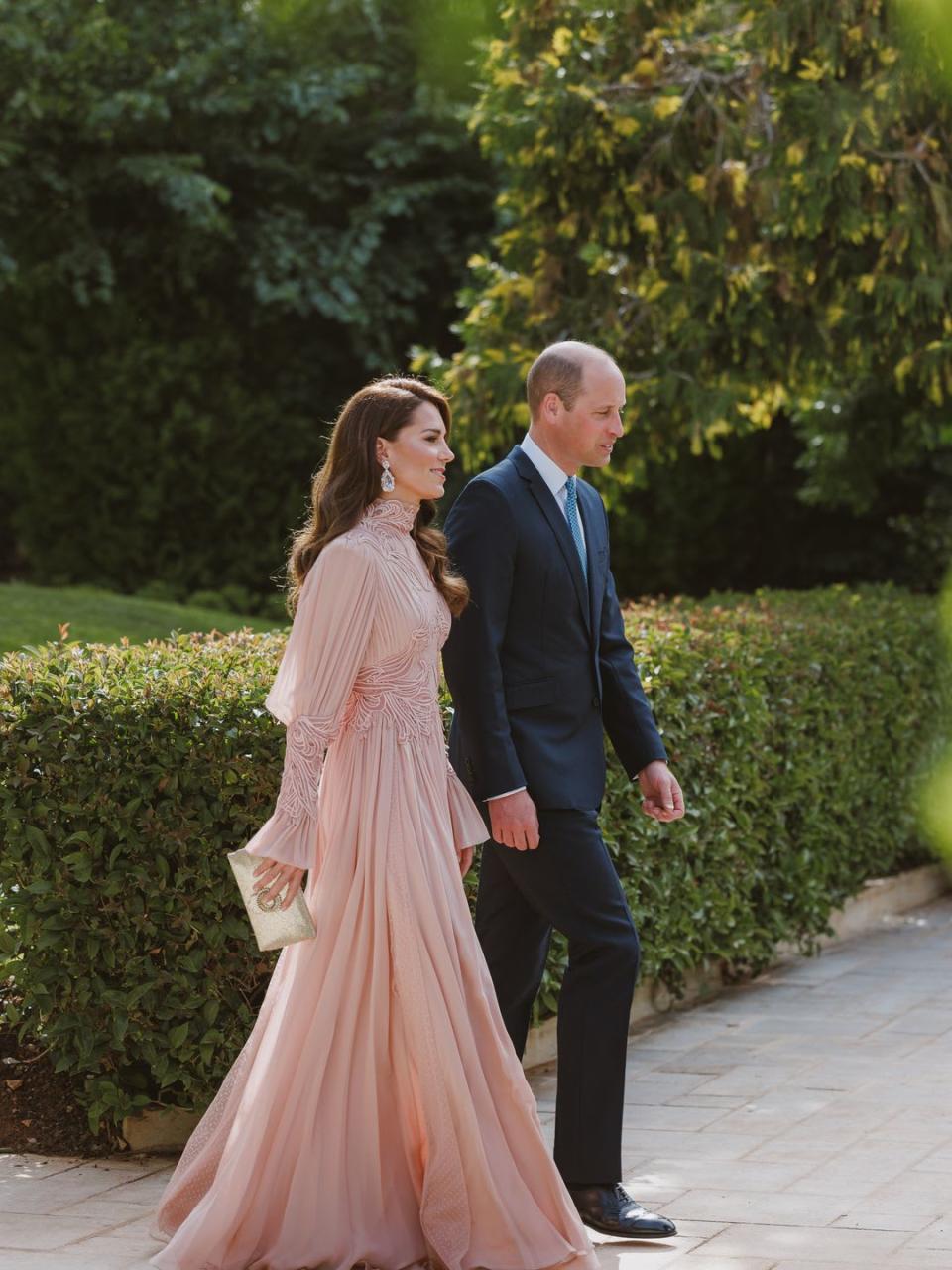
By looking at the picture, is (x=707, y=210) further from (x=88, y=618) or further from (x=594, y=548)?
(x=594, y=548)

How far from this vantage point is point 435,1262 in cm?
402

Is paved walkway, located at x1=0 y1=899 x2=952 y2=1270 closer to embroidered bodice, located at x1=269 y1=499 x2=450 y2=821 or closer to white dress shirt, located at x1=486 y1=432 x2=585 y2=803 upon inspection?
embroidered bodice, located at x1=269 y1=499 x2=450 y2=821

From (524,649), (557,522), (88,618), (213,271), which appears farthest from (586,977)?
(213,271)

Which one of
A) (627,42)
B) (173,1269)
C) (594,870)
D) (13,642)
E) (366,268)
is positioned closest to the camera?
(173,1269)

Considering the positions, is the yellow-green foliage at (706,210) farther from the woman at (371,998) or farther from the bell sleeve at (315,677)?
the bell sleeve at (315,677)

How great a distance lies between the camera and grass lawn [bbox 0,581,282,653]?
36.2 feet

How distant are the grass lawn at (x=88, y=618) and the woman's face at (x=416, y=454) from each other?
6.46 m

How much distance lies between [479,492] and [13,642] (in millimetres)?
6464

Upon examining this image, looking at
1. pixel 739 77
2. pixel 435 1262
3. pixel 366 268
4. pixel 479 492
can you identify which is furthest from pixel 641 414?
pixel 366 268

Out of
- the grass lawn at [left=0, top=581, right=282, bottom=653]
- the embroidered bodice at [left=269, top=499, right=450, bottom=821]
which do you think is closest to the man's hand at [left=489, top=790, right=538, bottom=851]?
the embroidered bodice at [left=269, top=499, right=450, bottom=821]

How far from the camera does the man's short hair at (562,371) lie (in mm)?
4457

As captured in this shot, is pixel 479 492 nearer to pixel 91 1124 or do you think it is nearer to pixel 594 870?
pixel 594 870

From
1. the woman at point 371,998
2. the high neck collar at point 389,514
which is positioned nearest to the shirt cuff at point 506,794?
the woman at point 371,998

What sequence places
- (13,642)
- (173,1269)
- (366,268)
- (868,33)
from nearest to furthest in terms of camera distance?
(173,1269) → (868,33) → (13,642) → (366,268)
